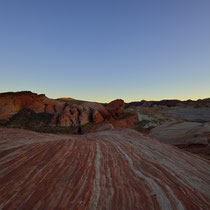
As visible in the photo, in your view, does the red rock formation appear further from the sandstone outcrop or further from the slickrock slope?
the slickrock slope

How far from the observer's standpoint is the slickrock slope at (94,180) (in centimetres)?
266

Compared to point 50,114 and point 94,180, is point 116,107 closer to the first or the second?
point 50,114

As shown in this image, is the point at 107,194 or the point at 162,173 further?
the point at 162,173

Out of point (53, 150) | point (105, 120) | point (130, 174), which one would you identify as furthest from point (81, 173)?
point (105, 120)

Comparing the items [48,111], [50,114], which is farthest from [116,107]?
[48,111]

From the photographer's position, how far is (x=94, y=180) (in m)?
3.38

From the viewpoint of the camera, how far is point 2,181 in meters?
3.09

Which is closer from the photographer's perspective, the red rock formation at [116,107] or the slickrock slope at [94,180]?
the slickrock slope at [94,180]

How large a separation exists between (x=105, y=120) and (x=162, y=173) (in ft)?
99.9

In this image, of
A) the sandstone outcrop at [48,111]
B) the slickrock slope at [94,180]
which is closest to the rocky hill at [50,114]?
the sandstone outcrop at [48,111]

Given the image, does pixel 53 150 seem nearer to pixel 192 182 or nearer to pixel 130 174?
pixel 130 174

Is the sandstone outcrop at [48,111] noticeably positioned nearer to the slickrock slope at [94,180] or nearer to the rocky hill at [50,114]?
the rocky hill at [50,114]

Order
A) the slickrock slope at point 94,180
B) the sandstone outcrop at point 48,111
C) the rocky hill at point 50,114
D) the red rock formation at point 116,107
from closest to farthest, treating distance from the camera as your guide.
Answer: the slickrock slope at point 94,180
the rocky hill at point 50,114
the sandstone outcrop at point 48,111
the red rock formation at point 116,107

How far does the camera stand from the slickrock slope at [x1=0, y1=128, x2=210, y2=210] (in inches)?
105
